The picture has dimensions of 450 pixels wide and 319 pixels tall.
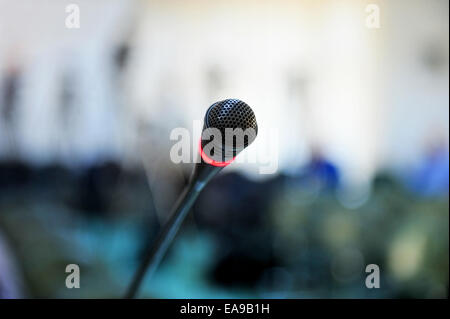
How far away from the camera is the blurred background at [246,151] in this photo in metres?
1.42

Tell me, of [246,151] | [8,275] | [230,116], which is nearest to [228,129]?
[230,116]

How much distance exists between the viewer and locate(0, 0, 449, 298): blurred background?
142 cm

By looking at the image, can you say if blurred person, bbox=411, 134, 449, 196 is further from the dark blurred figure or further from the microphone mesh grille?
the microphone mesh grille

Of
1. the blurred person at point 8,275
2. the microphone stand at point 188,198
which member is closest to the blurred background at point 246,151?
the blurred person at point 8,275

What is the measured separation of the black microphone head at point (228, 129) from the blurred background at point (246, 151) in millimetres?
995

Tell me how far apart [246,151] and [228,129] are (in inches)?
40.4

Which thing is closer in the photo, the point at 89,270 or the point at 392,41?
the point at 89,270

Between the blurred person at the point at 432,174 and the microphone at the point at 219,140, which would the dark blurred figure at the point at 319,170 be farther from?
the microphone at the point at 219,140

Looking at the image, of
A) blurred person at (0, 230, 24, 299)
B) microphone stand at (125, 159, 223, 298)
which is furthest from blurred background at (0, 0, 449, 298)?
microphone stand at (125, 159, 223, 298)

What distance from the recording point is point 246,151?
1448 mm
